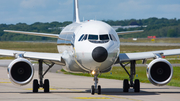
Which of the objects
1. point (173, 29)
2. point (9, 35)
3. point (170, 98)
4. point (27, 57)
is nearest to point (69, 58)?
point (27, 57)

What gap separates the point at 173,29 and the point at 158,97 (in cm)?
14347

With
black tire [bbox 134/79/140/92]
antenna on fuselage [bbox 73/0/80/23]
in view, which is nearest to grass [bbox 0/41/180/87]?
black tire [bbox 134/79/140/92]

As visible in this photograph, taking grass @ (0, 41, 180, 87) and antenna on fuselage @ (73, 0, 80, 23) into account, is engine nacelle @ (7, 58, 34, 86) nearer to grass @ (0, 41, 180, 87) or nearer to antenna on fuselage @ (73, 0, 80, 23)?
antenna on fuselage @ (73, 0, 80, 23)

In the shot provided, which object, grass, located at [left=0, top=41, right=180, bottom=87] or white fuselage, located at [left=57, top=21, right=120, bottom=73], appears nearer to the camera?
white fuselage, located at [left=57, top=21, right=120, bottom=73]

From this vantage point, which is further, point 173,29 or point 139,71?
point 173,29

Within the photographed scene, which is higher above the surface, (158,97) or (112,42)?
(112,42)

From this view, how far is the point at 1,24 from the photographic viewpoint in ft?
512

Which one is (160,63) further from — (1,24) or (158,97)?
(1,24)

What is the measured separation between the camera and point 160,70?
19.5m

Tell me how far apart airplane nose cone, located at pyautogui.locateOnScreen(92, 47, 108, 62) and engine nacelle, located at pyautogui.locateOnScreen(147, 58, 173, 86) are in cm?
316

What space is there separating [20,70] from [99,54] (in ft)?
14.9

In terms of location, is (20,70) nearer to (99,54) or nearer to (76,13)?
(99,54)

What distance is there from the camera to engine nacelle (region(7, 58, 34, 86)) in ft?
61.9

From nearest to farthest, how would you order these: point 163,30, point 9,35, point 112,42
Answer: point 112,42 → point 9,35 → point 163,30
